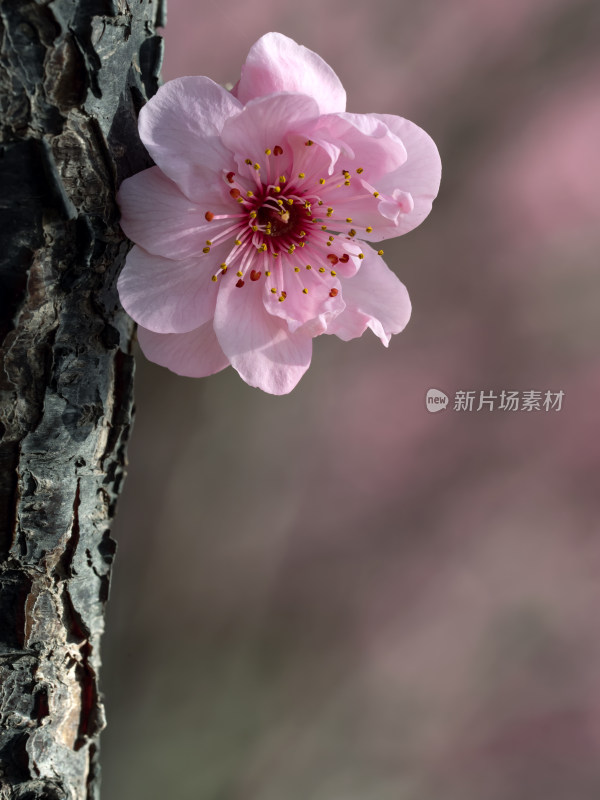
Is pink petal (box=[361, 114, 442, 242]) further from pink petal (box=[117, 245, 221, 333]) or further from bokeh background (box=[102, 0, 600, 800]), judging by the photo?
bokeh background (box=[102, 0, 600, 800])

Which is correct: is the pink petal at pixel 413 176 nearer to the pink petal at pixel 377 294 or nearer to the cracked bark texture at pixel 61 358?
the pink petal at pixel 377 294

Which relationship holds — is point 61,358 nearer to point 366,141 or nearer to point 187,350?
point 187,350

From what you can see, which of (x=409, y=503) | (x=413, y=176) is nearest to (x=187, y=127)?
(x=413, y=176)

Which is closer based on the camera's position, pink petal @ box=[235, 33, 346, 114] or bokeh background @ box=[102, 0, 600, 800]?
pink petal @ box=[235, 33, 346, 114]

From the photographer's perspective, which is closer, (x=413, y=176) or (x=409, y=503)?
(x=413, y=176)

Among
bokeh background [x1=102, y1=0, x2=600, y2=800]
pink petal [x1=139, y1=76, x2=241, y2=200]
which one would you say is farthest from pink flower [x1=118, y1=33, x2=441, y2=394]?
bokeh background [x1=102, y1=0, x2=600, y2=800]
